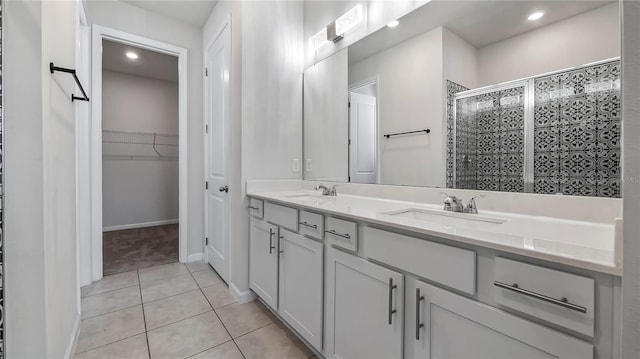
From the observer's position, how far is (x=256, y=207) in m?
1.96

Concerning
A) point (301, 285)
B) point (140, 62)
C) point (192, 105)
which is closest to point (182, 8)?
point (192, 105)

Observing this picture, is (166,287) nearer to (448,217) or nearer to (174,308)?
(174,308)

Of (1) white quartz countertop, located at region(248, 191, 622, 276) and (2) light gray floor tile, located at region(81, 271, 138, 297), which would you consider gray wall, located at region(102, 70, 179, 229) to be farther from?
(1) white quartz countertop, located at region(248, 191, 622, 276)

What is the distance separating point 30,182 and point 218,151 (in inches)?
64.2

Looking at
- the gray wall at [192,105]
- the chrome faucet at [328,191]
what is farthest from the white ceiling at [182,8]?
the chrome faucet at [328,191]

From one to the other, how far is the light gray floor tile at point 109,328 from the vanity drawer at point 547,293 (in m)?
2.02

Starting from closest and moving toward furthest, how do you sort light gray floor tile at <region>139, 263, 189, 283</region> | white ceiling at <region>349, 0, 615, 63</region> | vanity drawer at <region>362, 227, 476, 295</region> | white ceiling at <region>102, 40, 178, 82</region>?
vanity drawer at <region>362, 227, 476, 295</region> → white ceiling at <region>349, 0, 615, 63</region> → light gray floor tile at <region>139, 263, 189, 283</region> → white ceiling at <region>102, 40, 178, 82</region>

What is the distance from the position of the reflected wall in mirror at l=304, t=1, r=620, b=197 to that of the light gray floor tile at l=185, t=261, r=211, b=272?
1919 millimetres

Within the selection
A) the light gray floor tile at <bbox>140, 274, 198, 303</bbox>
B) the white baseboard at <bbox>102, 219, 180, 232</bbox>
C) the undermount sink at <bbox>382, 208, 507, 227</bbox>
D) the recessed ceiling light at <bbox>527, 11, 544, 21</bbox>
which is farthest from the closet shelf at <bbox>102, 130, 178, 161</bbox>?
the recessed ceiling light at <bbox>527, 11, 544, 21</bbox>

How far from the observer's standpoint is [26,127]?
0.94m

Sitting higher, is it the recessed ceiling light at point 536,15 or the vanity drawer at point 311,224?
the recessed ceiling light at point 536,15

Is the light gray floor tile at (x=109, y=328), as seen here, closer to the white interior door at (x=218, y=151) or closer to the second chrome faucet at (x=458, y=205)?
the white interior door at (x=218, y=151)

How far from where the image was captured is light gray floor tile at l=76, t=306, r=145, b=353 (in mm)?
1587

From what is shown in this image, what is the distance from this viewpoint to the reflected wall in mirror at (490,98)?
3.28 ft
